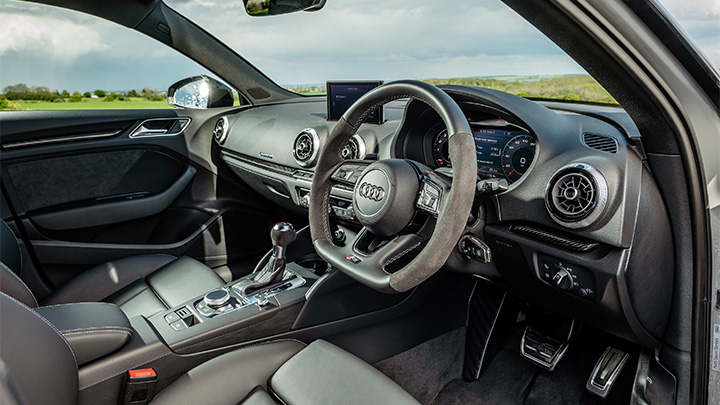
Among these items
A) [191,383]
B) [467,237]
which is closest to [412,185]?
[467,237]

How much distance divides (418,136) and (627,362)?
110 centimetres

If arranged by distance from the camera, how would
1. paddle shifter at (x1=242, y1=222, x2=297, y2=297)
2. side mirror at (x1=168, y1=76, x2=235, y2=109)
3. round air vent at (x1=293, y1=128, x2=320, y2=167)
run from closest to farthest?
paddle shifter at (x1=242, y1=222, x2=297, y2=297)
round air vent at (x1=293, y1=128, x2=320, y2=167)
side mirror at (x1=168, y1=76, x2=235, y2=109)

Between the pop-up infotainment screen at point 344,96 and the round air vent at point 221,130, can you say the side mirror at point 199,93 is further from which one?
the pop-up infotainment screen at point 344,96

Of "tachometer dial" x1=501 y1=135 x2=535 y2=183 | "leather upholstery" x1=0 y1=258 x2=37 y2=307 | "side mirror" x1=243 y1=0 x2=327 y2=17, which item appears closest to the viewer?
"leather upholstery" x1=0 y1=258 x2=37 y2=307

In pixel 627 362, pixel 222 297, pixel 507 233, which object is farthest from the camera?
pixel 627 362

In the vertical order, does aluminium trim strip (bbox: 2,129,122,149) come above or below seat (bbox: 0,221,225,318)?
above

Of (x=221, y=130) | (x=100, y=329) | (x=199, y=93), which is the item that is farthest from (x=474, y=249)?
(x=199, y=93)

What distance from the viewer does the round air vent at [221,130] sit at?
2835mm

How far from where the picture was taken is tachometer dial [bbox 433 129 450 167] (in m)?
1.77

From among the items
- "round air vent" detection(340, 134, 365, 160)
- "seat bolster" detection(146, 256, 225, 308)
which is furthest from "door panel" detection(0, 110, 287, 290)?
"round air vent" detection(340, 134, 365, 160)

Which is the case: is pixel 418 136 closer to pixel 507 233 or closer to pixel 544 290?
pixel 507 233

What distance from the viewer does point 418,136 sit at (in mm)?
1812

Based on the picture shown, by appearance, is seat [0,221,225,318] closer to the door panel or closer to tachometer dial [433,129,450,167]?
the door panel

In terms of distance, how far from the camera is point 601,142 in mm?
1379
